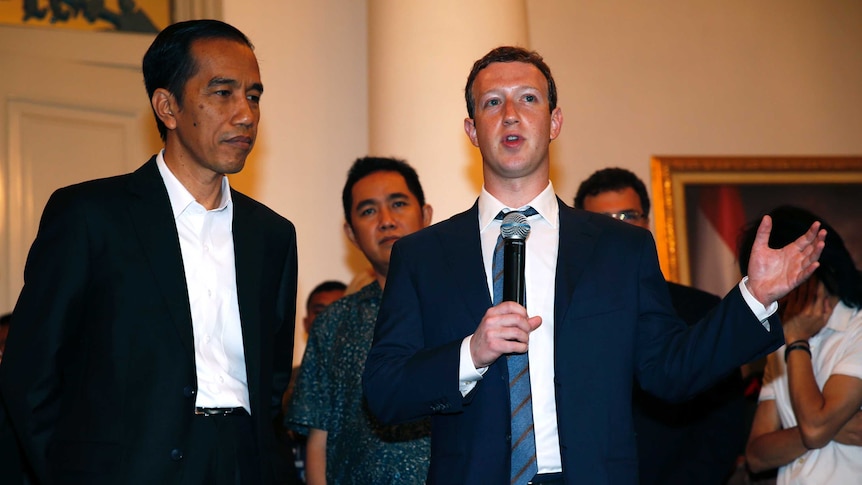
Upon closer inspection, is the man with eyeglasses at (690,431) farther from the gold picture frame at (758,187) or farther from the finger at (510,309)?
the gold picture frame at (758,187)

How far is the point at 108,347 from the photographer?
246 cm

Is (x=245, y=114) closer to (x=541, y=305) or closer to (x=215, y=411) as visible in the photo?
(x=215, y=411)

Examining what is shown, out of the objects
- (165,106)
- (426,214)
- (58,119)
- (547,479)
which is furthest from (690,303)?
(58,119)

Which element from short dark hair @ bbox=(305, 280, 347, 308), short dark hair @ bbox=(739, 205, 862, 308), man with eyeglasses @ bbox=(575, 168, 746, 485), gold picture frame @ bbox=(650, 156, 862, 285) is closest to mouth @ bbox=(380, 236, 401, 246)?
man with eyeglasses @ bbox=(575, 168, 746, 485)

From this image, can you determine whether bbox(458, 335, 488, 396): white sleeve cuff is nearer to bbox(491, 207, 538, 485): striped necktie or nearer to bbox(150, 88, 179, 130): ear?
bbox(491, 207, 538, 485): striped necktie

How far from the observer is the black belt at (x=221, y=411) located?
8.20 ft

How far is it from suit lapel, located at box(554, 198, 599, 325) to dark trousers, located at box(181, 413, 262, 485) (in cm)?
82

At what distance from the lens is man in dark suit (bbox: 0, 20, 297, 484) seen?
2.41 meters

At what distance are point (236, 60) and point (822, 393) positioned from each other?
7.18 ft

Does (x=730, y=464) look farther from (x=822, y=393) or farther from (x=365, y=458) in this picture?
(x=365, y=458)

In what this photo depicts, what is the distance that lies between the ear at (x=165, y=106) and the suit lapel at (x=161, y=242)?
0.19 m

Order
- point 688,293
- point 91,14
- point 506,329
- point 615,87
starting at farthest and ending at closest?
point 615,87
point 91,14
point 688,293
point 506,329

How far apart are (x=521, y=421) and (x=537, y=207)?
576mm

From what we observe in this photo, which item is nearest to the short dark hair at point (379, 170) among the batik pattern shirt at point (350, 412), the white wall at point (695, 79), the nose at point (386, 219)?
the nose at point (386, 219)
